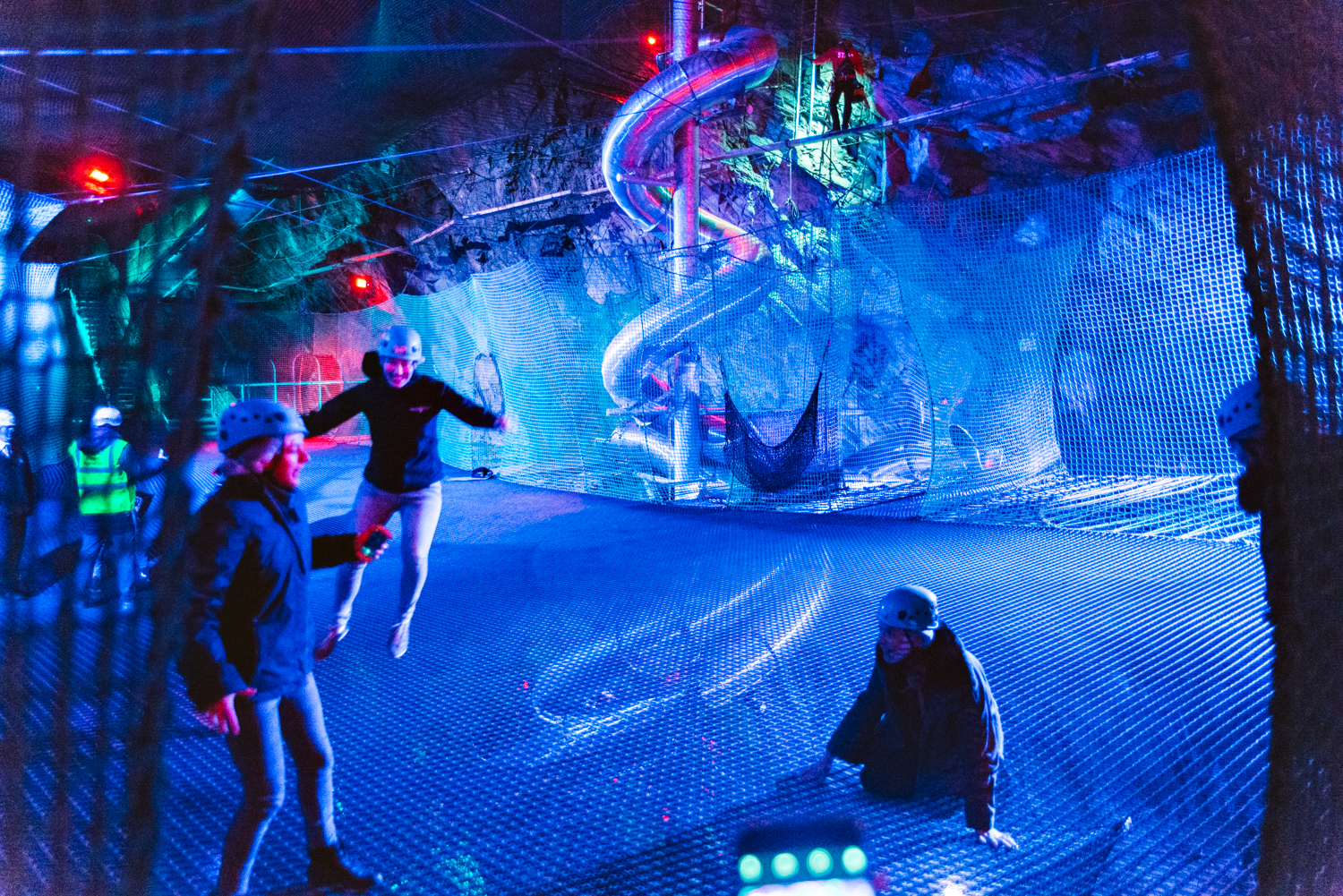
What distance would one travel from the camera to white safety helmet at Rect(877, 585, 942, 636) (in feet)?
6.99

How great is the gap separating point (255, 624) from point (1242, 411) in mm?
2709

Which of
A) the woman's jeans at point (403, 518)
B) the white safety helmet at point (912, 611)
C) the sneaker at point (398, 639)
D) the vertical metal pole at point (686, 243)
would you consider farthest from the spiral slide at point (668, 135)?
the white safety helmet at point (912, 611)

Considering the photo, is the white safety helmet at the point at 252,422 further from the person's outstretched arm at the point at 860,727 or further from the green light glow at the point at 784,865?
the person's outstretched arm at the point at 860,727

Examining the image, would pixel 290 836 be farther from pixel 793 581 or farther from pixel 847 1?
pixel 847 1

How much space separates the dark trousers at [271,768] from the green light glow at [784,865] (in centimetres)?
123

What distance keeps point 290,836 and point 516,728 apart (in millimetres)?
895

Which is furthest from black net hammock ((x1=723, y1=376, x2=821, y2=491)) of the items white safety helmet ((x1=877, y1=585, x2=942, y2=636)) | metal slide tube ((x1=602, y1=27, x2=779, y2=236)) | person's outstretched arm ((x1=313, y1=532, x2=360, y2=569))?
person's outstretched arm ((x1=313, y1=532, x2=360, y2=569))

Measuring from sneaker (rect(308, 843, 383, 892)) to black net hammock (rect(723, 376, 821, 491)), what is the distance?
6.78 m

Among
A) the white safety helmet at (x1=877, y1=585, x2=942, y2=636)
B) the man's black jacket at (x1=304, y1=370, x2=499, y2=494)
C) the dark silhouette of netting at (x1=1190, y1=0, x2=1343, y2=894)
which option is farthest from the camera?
the man's black jacket at (x1=304, y1=370, x2=499, y2=494)

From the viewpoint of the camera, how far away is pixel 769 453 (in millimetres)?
8531

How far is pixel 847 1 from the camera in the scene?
9516 mm

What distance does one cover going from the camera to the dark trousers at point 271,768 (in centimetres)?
164

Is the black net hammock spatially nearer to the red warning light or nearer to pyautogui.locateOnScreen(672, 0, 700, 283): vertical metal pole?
pyautogui.locateOnScreen(672, 0, 700, 283): vertical metal pole

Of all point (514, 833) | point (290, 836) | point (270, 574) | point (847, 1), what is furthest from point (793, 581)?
point (847, 1)
